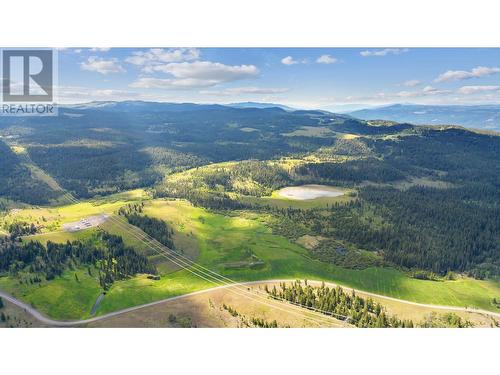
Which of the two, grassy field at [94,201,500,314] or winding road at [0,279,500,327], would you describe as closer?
winding road at [0,279,500,327]

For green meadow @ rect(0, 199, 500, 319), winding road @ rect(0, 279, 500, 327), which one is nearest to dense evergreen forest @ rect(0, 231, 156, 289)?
green meadow @ rect(0, 199, 500, 319)

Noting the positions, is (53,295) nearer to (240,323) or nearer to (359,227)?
(240,323)

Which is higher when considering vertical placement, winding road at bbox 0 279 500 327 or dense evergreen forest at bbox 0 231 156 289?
dense evergreen forest at bbox 0 231 156 289

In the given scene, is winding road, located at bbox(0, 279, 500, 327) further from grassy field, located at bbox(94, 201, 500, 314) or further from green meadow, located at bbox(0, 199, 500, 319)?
grassy field, located at bbox(94, 201, 500, 314)

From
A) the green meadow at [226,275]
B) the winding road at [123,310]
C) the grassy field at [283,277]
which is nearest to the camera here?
the winding road at [123,310]

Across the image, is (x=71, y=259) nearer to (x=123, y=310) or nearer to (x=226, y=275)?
(x=123, y=310)

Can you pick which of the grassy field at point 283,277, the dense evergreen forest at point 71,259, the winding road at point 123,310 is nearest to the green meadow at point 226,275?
the grassy field at point 283,277

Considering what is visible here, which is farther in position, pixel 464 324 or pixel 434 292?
pixel 434 292

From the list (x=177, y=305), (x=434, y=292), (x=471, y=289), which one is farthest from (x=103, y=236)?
(x=471, y=289)

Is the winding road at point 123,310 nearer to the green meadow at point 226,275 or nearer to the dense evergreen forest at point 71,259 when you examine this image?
the green meadow at point 226,275
